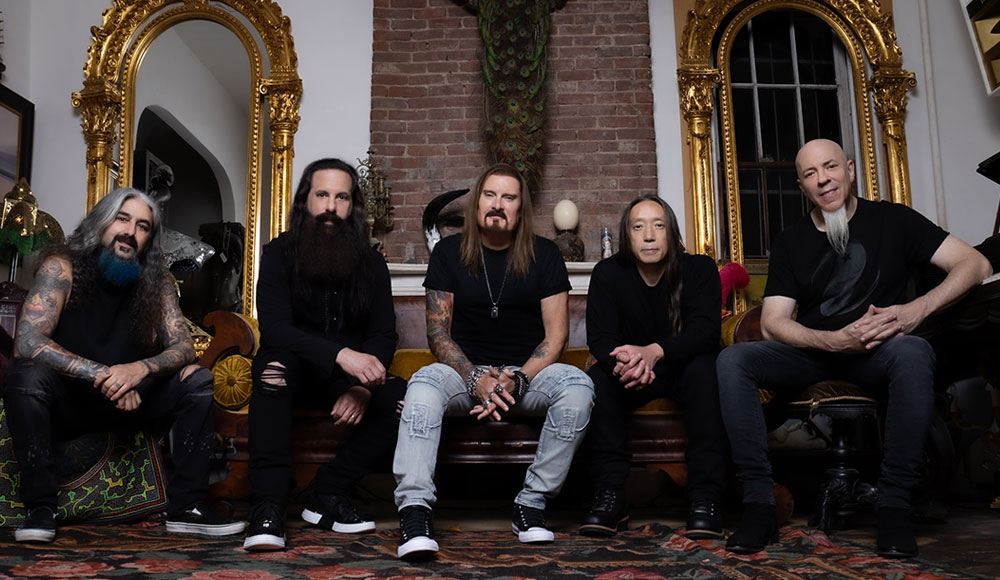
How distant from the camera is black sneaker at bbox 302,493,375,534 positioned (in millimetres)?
2592

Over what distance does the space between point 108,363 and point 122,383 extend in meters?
0.22

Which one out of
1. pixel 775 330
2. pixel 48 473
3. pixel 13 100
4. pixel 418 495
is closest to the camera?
pixel 418 495

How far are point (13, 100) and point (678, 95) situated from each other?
13.4 feet

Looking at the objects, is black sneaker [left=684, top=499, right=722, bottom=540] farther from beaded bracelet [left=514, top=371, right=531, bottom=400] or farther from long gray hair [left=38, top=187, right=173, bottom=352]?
long gray hair [left=38, top=187, right=173, bottom=352]

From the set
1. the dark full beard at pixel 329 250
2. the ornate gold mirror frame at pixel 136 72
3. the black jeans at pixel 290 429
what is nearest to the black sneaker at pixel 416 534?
the black jeans at pixel 290 429

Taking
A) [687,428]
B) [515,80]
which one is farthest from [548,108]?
[687,428]

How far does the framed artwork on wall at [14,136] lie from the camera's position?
479 cm

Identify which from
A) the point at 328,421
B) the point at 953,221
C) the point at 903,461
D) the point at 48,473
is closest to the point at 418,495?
the point at 328,421

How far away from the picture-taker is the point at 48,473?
8.29ft

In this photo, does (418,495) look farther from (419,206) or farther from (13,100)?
(13,100)

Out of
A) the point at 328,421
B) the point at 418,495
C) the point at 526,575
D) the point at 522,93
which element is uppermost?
the point at 522,93

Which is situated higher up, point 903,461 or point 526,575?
point 903,461

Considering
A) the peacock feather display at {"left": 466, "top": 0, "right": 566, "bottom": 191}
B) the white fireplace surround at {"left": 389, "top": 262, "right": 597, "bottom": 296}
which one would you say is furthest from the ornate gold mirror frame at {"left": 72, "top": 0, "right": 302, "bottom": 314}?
the peacock feather display at {"left": 466, "top": 0, "right": 566, "bottom": 191}

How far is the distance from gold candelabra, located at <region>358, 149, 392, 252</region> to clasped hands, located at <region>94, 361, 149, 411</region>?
88.6 inches
